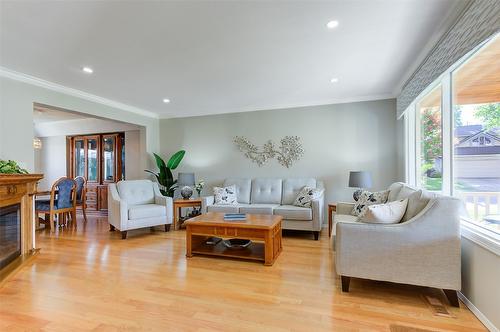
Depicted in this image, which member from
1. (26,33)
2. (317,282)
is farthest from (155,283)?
(26,33)

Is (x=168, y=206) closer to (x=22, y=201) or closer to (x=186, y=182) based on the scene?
(x=186, y=182)

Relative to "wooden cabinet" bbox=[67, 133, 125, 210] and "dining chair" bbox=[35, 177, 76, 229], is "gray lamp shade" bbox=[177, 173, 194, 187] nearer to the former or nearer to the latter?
"dining chair" bbox=[35, 177, 76, 229]

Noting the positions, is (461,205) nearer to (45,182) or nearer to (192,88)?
(192,88)

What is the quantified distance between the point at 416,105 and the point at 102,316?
14.5 feet

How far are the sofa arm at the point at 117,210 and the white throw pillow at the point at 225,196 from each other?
1.50m

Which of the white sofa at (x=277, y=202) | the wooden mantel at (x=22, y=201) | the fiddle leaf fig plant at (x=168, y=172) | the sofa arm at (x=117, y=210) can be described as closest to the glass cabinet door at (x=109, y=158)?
the fiddle leaf fig plant at (x=168, y=172)

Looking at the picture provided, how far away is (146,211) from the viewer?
13.5ft

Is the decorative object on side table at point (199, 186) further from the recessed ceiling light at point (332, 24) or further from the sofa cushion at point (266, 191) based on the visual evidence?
the recessed ceiling light at point (332, 24)

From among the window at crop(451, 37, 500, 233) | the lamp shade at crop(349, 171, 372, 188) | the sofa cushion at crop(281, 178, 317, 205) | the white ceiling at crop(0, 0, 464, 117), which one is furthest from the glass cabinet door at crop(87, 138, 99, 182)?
the window at crop(451, 37, 500, 233)

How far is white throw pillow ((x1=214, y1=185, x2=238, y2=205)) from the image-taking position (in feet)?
14.8

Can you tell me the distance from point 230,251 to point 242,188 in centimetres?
185

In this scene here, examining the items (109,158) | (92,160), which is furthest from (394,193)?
(92,160)

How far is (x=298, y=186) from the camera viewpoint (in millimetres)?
4523

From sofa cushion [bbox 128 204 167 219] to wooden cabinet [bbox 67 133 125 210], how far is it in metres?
2.54
